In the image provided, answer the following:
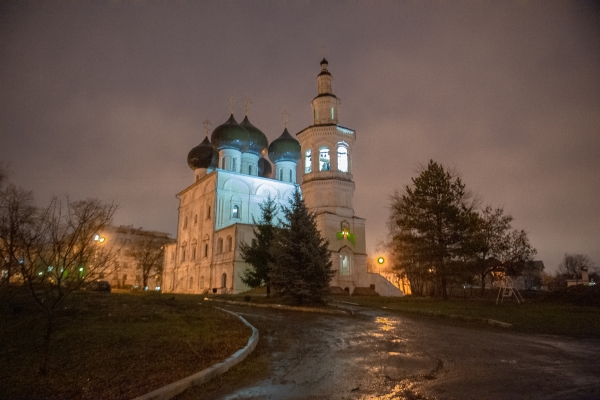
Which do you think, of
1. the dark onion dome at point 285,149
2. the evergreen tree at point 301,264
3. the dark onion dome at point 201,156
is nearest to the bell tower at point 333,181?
the dark onion dome at point 285,149

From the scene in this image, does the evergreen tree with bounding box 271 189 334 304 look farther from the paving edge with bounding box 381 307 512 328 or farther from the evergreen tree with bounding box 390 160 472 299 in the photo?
the evergreen tree with bounding box 390 160 472 299

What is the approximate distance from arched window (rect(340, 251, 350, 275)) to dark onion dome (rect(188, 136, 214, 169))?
65.4 ft

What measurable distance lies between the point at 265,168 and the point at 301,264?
3397 cm

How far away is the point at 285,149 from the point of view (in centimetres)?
4644

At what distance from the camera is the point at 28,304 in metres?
11.7

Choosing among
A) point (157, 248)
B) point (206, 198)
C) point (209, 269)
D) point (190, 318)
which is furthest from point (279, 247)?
point (157, 248)

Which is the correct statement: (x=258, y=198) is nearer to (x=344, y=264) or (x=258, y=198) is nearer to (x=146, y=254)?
(x=344, y=264)

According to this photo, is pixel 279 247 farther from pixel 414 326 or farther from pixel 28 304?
pixel 28 304

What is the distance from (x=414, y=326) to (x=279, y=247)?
8558 mm

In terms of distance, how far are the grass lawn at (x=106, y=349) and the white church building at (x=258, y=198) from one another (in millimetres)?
25011

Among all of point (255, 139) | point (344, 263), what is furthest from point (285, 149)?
point (344, 263)

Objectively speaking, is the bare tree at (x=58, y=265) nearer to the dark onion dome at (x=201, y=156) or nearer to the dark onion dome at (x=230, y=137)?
the dark onion dome at (x=230, y=137)

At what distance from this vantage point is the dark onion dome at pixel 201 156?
4866 cm

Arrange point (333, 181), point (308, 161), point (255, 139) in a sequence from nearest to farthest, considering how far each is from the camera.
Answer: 1. point (333, 181)
2. point (308, 161)
3. point (255, 139)
